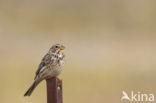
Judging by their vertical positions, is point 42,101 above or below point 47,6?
below

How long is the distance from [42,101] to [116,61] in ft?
9.14

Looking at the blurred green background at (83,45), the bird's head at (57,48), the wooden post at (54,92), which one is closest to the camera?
the wooden post at (54,92)

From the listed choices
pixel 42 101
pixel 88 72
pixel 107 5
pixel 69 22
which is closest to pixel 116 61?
pixel 88 72

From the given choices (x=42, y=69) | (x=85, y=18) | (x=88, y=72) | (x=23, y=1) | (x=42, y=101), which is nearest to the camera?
(x=42, y=69)

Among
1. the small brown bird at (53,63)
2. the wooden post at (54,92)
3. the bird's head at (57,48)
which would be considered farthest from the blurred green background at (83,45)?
the wooden post at (54,92)

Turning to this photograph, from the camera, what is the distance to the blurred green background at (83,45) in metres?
14.1

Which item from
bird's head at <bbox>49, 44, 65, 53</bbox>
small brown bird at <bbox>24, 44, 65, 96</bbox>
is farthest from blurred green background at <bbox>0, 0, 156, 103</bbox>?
bird's head at <bbox>49, 44, 65, 53</bbox>

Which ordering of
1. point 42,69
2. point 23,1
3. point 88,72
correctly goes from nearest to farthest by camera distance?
point 42,69 < point 88,72 < point 23,1

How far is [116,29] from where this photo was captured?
1909cm

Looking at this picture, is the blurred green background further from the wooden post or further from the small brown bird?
the wooden post

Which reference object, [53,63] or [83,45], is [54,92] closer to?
[53,63]

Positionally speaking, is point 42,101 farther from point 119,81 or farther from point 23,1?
point 23,1

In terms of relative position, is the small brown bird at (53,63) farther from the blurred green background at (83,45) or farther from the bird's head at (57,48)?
the blurred green background at (83,45)

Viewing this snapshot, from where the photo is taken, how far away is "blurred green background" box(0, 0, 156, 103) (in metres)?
14.1
